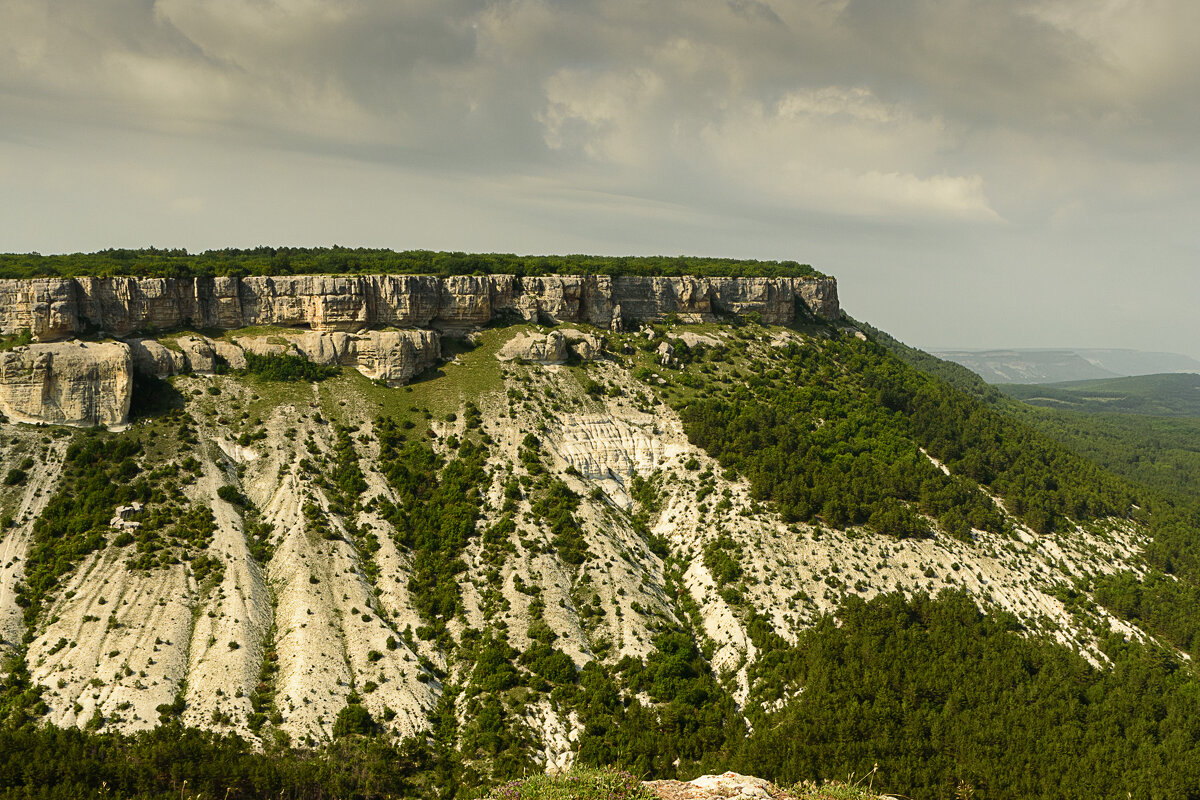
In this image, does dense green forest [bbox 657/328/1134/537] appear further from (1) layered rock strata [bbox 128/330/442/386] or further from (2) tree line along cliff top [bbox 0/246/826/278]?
(1) layered rock strata [bbox 128/330/442/386]

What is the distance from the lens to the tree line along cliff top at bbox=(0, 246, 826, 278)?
77750 millimetres

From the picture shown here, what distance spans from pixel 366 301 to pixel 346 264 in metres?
11.2

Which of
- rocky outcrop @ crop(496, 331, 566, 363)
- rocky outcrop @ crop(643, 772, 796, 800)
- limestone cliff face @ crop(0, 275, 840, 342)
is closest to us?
rocky outcrop @ crop(643, 772, 796, 800)

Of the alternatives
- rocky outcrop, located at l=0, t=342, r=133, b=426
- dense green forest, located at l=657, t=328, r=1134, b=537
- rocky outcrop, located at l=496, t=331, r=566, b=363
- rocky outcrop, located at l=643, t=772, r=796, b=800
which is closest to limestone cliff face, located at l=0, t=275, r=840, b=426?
rocky outcrop, located at l=0, t=342, r=133, b=426

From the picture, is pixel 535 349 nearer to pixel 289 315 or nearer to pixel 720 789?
pixel 289 315

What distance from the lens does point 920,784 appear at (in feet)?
140

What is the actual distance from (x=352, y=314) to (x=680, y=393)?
44056mm

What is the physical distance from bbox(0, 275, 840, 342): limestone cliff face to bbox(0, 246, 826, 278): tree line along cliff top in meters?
3.09

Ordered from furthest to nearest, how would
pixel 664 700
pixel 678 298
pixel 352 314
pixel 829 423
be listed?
pixel 678 298
pixel 829 423
pixel 352 314
pixel 664 700

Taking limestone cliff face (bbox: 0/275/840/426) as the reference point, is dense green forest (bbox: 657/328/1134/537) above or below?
below

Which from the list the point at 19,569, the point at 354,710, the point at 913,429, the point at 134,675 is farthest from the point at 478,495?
the point at 913,429

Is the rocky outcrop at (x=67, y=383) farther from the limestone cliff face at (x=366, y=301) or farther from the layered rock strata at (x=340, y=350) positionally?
the layered rock strata at (x=340, y=350)

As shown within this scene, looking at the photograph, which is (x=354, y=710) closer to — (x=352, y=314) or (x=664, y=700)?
(x=664, y=700)

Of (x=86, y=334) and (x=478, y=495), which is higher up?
(x=86, y=334)
